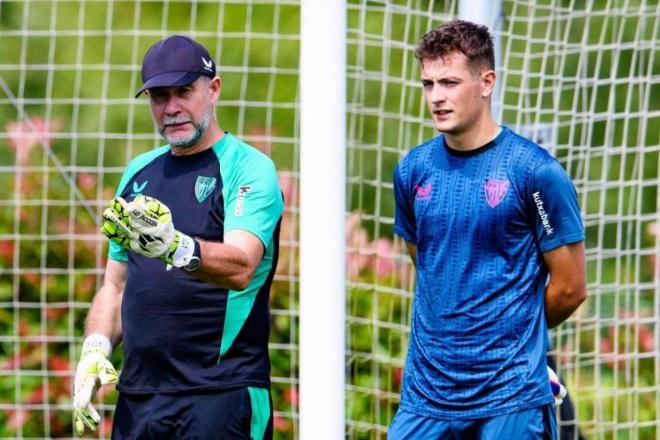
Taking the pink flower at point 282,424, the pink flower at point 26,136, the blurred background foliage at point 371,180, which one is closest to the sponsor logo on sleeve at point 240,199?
the blurred background foliage at point 371,180

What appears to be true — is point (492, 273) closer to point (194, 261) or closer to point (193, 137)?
point (194, 261)

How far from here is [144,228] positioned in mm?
3926

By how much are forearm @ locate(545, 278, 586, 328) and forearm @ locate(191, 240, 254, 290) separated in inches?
38.0

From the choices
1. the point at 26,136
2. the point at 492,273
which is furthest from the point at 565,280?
the point at 26,136

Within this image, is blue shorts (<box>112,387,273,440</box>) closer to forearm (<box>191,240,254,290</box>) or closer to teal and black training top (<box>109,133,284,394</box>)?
teal and black training top (<box>109,133,284,394</box>)

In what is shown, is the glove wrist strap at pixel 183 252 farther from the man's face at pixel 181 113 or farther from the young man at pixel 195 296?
the man's face at pixel 181 113

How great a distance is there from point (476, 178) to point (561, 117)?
8.17 ft

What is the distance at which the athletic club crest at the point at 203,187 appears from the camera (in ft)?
14.5

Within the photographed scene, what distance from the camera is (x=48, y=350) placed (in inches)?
278

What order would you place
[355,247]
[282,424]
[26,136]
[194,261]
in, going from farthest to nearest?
1. [26,136]
2. [282,424]
3. [355,247]
4. [194,261]

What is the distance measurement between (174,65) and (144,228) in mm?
781

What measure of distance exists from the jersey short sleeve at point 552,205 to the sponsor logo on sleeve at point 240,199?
0.90 metres

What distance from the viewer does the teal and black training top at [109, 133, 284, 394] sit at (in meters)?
4.37

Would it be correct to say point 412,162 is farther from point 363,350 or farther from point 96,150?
point 96,150
